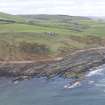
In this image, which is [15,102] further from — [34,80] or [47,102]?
[34,80]

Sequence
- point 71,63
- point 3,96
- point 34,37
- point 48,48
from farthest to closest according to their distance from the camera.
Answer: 1. point 34,37
2. point 48,48
3. point 71,63
4. point 3,96

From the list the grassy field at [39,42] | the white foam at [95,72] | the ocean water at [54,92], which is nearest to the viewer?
the ocean water at [54,92]

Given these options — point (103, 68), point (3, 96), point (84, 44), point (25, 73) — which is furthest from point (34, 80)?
point (84, 44)

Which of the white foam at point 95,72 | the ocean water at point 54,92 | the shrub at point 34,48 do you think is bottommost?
the ocean water at point 54,92

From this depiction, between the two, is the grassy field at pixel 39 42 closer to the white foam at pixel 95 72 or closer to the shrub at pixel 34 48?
the shrub at pixel 34 48

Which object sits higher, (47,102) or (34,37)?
(34,37)

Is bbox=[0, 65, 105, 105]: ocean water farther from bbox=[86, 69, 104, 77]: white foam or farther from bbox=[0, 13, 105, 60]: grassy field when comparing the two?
bbox=[0, 13, 105, 60]: grassy field

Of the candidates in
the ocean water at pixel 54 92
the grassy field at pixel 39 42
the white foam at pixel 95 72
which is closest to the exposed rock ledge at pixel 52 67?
the white foam at pixel 95 72
